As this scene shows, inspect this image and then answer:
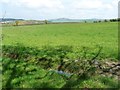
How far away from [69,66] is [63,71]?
1.01 meters

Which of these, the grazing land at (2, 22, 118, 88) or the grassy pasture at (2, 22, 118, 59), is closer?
the grazing land at (2, 22, 118, 88)

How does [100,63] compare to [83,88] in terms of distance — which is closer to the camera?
[83,88]

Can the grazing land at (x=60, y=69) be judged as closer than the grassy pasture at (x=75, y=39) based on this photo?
Yes

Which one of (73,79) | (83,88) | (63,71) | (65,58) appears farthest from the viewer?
(65,58)

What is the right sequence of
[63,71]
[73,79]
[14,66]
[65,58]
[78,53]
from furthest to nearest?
[78,53] → [65,58] → [14,66] → [63,71] → [73,79]

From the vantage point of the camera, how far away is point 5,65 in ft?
72.8

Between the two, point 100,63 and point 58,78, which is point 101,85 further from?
point 100,63

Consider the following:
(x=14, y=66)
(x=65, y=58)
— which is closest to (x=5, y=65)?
(x=14, y=66)

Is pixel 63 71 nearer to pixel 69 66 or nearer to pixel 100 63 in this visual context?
pixel 69 66

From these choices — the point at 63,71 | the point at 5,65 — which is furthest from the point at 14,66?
the point at 63,71

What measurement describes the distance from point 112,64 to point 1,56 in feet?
33.1

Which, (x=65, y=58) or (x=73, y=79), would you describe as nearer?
(x=73, y=79)

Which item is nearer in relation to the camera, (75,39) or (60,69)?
(60,69)

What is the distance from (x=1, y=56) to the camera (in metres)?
26.9
